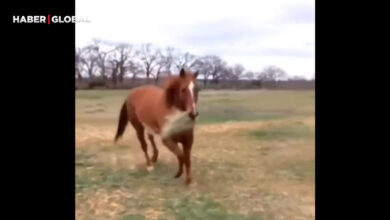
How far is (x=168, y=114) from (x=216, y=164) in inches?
30.0

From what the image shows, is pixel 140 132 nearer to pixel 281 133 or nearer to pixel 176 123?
pixel 176 123

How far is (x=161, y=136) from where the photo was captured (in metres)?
3.15

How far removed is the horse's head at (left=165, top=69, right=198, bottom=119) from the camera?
2621 millimetres

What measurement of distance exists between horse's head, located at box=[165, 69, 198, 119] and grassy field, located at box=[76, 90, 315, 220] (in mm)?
208

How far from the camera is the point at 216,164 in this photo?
3.38m

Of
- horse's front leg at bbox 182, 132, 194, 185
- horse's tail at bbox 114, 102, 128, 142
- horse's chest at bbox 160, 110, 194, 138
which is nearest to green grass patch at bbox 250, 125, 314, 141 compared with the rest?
horse's front leg at bbox 182, 132, 194, 185

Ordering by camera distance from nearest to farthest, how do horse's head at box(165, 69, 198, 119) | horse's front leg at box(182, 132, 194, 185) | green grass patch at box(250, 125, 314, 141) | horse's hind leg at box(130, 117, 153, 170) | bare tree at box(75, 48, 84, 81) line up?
1. bare tree at box(75, 48, 84, 81)
2. horse's head at box(165, 69, 198, 119)
3. horse's front leg at box(182, 132, 194, 185)
4. green grass patch at box(250, 125, 314, 141)
5. horse's hind leg at box(130, 117, 153, 170)

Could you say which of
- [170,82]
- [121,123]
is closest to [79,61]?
[170,82]

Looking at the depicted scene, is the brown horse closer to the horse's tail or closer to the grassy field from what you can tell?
the horse's tail
